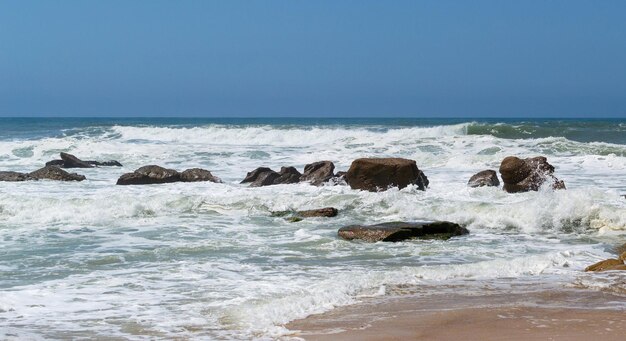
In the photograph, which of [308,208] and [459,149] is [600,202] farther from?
[459,149]

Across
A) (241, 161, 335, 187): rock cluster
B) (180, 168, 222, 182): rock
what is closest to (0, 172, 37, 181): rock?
(180, 168, 222, 182): rock

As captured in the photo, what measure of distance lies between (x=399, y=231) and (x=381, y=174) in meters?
4.22

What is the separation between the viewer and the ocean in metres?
6.44

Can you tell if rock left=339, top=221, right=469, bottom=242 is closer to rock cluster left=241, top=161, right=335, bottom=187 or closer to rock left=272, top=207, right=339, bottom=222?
rock left=272, top=207, right=339, bottom=222

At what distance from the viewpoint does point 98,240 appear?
10617mm

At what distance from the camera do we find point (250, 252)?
9.54 metres

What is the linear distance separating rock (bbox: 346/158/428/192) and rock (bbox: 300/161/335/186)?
1.70 meters

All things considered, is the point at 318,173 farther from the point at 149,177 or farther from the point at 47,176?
the point at 47,176

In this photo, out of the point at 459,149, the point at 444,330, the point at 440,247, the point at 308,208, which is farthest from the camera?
the point at 459,149

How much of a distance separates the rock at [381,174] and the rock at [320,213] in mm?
1759

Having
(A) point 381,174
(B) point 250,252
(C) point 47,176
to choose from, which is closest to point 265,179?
(A) point 381,174

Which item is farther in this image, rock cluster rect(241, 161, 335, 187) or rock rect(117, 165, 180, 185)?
rock rect(117, 165, 180, 185)

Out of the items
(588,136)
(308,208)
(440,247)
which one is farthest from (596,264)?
(588,136)

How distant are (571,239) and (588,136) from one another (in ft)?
96.0
